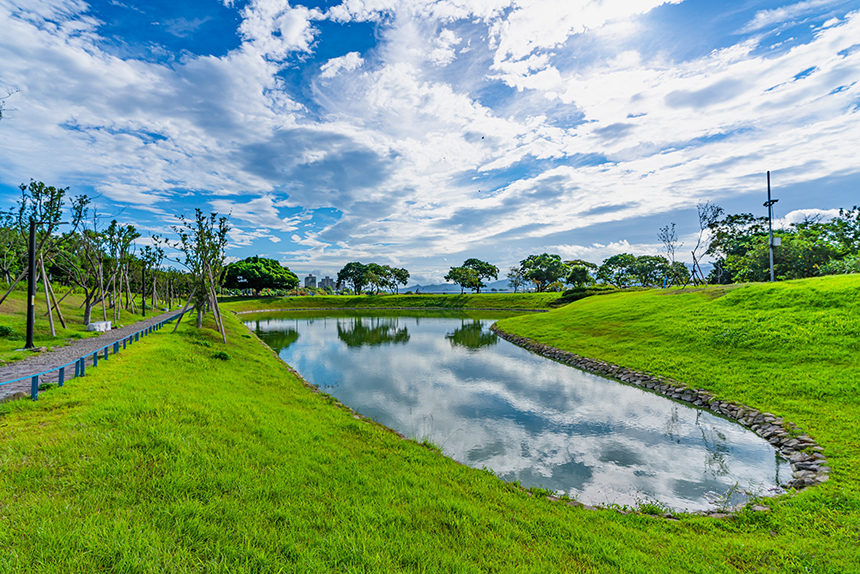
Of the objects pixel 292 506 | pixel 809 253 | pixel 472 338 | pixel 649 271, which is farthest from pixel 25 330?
pixel 649 271

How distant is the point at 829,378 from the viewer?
40.0 ft

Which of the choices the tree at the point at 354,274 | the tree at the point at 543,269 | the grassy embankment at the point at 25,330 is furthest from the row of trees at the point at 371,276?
the grassy embankment at the point at 25,330

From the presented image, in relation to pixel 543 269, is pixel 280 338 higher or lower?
lower

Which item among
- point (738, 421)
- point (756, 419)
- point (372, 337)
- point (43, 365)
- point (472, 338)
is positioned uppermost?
point (43, 365)

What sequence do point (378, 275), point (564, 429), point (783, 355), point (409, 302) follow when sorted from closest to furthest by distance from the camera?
point (564, 429), point (783, 355), point (409, 302), point (378, 275)

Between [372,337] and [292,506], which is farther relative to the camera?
[372,337]

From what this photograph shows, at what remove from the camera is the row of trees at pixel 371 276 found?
110 metres

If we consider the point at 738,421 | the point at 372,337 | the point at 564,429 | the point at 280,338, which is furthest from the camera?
the point at 372,337

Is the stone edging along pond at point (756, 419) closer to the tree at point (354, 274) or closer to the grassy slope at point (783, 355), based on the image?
the grassy slope at point (783, 355)

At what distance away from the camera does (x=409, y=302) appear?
8906 cm

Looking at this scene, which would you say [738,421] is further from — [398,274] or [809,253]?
[398,274]

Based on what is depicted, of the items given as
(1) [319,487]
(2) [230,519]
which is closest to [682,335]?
(1) [319,487]

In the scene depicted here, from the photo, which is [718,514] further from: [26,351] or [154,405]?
[26,351]

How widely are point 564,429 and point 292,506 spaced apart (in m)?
9.82
